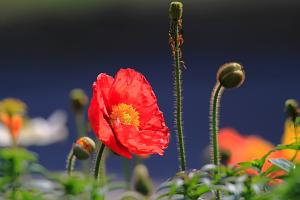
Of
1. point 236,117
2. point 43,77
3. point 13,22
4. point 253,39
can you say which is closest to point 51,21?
point 13,22

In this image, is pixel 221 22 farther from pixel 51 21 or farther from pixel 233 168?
pixel 233 168

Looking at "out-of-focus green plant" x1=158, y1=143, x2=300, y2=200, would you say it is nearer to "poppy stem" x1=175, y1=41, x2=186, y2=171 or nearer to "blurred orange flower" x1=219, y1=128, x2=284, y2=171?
"poppy stem" x1=175, y1=41, x2=186, y2=171

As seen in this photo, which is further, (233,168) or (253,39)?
(253,39)

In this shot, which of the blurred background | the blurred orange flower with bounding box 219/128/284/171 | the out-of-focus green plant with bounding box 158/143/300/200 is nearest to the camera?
the out-of-focus green plant with bounding box 158/143/300/200

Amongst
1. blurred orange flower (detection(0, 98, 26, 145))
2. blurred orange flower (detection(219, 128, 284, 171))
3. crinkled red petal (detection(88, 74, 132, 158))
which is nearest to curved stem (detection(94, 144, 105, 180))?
crinkled red petal (detection(88, 74, 132, 158))

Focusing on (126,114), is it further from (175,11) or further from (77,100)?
(77,100)

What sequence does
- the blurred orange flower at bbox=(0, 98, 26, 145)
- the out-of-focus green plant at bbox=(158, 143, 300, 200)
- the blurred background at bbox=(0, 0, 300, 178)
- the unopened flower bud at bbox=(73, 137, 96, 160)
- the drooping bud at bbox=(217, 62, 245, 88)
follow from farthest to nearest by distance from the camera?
1. the blurred background at bbox=(0, 0, 300, 178)
2. the blurred orange flower at bbox=(0, 98, 26, 145)
3. the drooping bud at bbox=(217, 62, 245, 88)
4. the unopened flower bud at bbox=(73, 137, 96, 160)
5. the out-of-focus green plant at bbox=(158, 143, 300, 200)
